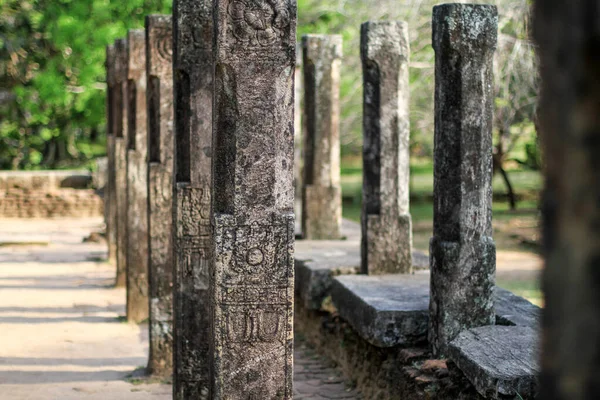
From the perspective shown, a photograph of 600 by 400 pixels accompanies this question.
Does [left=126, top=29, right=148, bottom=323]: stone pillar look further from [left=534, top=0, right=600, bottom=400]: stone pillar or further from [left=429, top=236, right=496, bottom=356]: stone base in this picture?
[left=534, top=0, right=600, bottom=400]: stone pillar

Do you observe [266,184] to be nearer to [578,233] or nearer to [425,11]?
Result: [578,233]

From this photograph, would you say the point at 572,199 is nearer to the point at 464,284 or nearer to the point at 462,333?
the point at 462,333

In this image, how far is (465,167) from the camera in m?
5.83

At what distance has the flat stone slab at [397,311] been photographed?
20.6ft

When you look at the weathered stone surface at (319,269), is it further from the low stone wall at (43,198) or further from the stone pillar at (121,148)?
the low stone wall at (43,198)

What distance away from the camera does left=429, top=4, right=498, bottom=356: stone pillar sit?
5840mm

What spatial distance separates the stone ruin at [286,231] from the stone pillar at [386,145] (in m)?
0.01

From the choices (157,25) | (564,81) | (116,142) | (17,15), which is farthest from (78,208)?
(564,81)

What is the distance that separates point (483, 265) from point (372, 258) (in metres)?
A: 2.30

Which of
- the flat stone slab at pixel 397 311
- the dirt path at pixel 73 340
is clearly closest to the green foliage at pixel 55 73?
the dirt path at pixel 73 340

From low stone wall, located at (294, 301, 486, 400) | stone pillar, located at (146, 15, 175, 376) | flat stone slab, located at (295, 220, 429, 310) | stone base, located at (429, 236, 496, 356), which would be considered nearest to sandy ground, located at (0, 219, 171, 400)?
stone pillar, located at (146, 15, 175, 376)

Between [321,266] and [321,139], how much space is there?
9.17 feet

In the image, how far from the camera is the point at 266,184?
4.57m

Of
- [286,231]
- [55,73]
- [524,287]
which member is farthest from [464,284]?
[55,73]
